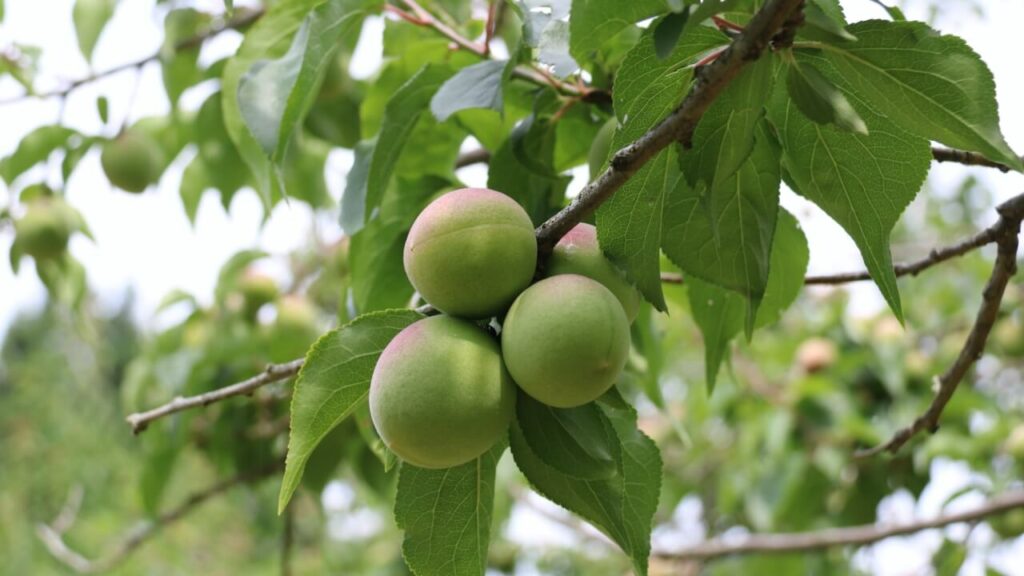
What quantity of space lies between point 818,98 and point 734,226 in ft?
0.59

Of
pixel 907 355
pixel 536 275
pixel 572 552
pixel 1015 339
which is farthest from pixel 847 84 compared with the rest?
pixel 572 552

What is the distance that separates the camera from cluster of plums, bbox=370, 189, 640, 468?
0.78 metres

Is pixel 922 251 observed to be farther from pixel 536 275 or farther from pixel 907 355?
pixel 536 275

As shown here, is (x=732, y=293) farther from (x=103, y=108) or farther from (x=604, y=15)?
(x=103, y=108)

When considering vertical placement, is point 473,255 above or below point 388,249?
above

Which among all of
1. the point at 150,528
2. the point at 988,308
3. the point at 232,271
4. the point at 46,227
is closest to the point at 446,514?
the point at 988,308

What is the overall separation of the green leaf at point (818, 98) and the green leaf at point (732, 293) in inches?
14.9

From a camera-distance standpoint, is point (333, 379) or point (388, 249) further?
→ point (388, 249)

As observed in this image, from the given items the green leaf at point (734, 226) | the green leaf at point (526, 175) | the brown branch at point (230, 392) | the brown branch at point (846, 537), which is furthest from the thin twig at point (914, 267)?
the brown branch at point (846, 537)

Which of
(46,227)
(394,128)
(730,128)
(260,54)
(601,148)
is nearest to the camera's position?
(730,128)

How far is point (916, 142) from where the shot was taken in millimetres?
904

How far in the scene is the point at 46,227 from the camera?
221cm

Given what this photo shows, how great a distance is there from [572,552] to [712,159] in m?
3.88

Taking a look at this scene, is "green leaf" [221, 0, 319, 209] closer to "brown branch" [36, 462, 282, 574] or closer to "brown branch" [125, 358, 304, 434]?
"brown branch" [125, 358, 304, 434]
